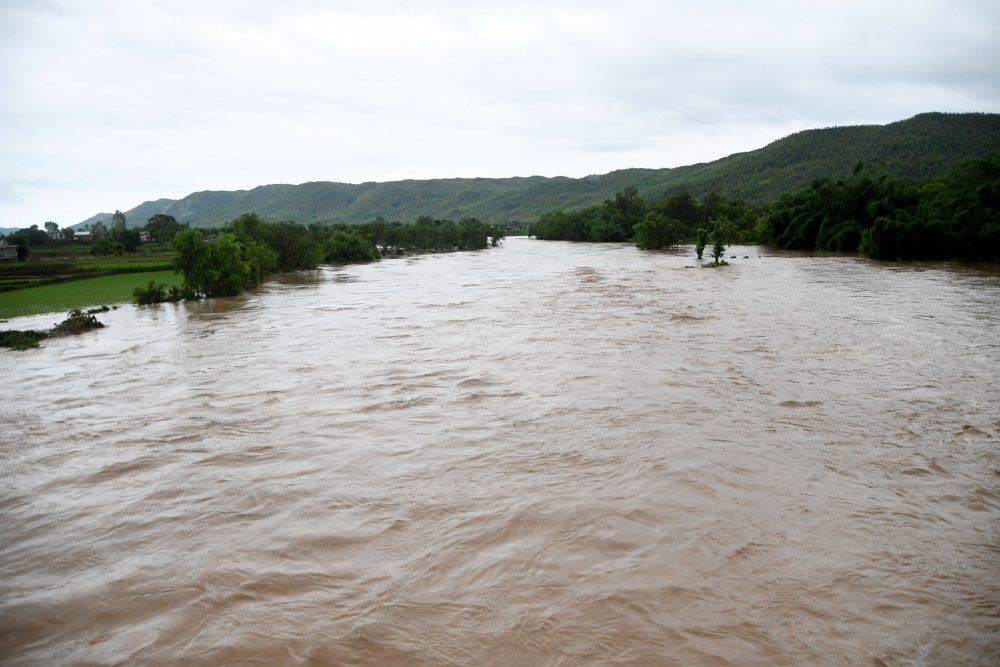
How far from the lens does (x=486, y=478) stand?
25.1ft

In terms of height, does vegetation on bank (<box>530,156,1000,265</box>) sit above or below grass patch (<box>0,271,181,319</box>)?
above

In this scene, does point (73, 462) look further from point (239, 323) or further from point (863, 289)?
point (863, 289)

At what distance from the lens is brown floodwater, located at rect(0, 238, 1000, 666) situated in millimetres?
4668

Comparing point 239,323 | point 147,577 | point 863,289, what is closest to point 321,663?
point 147,577

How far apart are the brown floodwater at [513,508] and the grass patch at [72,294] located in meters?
17.7

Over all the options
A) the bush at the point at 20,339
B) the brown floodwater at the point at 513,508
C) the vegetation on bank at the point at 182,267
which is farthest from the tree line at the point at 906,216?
the bush at the point at 20,339

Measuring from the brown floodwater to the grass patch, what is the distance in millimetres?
17699

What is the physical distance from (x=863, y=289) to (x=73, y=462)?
31058 mm

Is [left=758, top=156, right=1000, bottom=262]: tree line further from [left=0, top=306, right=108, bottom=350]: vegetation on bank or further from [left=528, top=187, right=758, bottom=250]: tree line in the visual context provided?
[left=0, top=306, right=108, bottom=350]: vegetation on bank

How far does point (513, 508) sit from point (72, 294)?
124 feet

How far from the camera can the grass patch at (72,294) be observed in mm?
29031

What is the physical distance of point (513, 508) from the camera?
677 centimetres

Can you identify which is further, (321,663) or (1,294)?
(1,294)

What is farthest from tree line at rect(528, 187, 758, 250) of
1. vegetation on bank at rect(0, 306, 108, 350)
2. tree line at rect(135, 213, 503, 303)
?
vegetation on bank at rect(0, 306, 108, 350)
